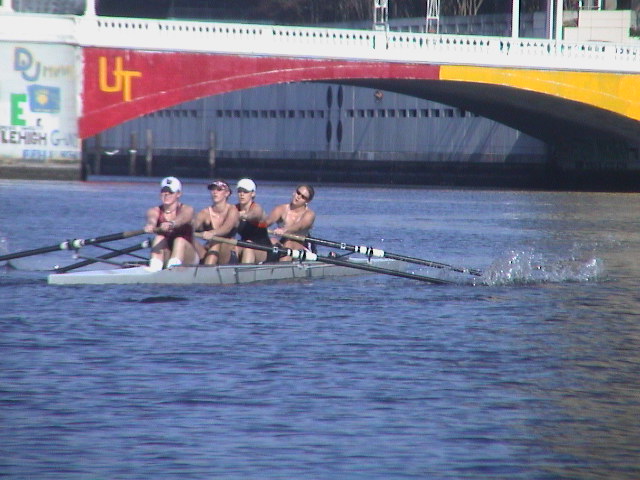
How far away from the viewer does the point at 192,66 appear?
43.4 metres

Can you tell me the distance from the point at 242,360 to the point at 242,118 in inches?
2170

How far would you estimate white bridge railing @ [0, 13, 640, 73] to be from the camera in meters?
42.3

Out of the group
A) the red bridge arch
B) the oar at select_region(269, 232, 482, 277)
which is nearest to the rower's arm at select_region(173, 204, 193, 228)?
the oar at select_region(269, 232, 482, 277)

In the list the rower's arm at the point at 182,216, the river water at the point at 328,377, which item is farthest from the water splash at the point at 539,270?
the rower's arm at the point at 182,216

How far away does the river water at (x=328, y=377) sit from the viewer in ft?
26.2

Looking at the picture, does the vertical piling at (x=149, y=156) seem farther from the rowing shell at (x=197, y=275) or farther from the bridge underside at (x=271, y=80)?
the rowing shell at (x=197, y=275)

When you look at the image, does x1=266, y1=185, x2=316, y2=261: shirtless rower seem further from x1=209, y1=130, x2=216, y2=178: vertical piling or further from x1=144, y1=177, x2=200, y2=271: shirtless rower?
x1=209, y1=130, x2=216, y2=178: vertical piling

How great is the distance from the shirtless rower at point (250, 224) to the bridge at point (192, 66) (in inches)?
1013

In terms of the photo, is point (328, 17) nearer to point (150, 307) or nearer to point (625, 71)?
point (625, 71)

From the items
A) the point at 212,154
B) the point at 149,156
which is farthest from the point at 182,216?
the point at 149,156

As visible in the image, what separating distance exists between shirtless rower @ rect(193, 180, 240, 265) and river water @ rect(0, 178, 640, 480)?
61 cm

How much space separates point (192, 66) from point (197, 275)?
27917 millimetres

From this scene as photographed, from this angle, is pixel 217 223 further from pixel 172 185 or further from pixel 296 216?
pixel 296 216

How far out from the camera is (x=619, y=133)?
49469 millimetres
